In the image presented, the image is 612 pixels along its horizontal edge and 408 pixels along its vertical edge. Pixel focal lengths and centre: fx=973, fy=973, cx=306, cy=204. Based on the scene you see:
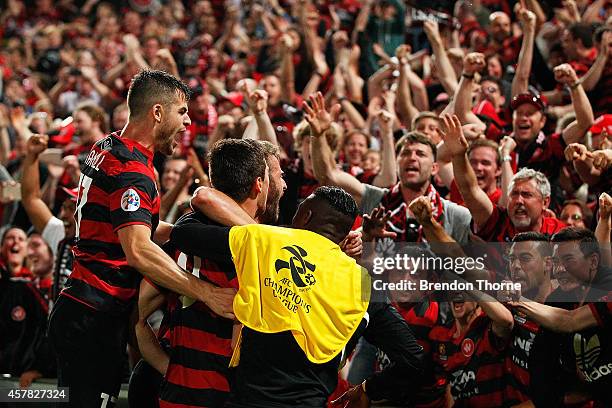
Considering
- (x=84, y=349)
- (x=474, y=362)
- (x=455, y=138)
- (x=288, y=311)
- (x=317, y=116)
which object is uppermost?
(x=317, y=116)

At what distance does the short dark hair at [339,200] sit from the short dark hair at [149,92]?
890 mm

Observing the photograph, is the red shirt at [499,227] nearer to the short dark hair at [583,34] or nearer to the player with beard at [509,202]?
the player with beard at [509,202]

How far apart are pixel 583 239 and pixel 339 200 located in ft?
5.78

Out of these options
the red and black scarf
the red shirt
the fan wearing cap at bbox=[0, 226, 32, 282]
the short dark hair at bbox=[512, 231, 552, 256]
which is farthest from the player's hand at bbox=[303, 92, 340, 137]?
the fan wearing cap at bbox=[0, 226, 32, 282]

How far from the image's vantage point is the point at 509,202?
19.9 feet

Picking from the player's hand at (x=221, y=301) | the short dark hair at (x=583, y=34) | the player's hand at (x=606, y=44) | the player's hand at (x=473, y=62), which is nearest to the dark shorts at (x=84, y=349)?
the player's hand at (x=221, y=301)

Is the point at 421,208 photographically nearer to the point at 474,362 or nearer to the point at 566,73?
the point at 474,362

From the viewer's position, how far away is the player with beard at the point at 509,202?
5969 mm

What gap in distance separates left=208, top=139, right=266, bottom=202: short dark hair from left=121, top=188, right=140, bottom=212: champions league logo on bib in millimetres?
327

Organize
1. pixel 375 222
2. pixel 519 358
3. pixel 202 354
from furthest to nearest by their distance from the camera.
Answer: pixel 519 358 → pixel 375 222 → pixel 202 354

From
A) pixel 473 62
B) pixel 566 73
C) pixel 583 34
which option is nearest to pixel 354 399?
pixel 566 73

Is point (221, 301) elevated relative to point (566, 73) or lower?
lower

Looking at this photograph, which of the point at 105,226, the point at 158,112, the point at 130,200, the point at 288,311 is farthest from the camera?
the point at 158,112

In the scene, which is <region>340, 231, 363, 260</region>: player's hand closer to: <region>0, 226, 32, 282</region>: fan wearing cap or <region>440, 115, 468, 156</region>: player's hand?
<region>440, 115, 468, 156</region>: player's hand
